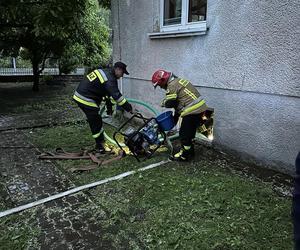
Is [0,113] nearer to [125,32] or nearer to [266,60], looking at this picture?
[125,32]

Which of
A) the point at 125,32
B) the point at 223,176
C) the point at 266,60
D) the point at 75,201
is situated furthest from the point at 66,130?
the point at 266,60

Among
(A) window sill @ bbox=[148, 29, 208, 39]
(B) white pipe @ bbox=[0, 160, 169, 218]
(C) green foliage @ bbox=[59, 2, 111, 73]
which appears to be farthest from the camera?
(C) green foliage @ bbox=[59, 2, 111, 73]

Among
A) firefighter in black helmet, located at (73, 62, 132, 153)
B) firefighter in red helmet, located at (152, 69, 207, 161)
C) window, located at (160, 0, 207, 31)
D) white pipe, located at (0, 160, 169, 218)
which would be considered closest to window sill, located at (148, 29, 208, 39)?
window, located at (160, 0, 207, 31)

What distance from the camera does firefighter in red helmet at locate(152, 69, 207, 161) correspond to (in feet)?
16.2

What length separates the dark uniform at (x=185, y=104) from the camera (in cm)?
493

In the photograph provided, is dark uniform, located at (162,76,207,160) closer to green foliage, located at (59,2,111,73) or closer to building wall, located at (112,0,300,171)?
building wall, located at (112,0,300,171)

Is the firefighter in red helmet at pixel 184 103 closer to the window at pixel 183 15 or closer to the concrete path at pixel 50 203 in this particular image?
the window at pixel 183 15

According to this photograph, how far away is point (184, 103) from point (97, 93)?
1.69 metres

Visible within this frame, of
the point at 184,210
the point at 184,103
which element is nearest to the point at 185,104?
the point at 184,103

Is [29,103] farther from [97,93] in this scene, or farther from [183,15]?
[183,15]

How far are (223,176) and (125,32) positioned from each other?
4.95 m

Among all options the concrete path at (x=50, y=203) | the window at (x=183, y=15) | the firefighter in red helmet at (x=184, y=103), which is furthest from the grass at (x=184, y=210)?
the window at (x=183, y=15)

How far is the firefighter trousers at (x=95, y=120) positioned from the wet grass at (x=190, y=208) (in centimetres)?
86

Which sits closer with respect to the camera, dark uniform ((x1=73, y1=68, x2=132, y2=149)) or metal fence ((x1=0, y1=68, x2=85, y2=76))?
dark uniform ((x1=73, y1=68, x2=132, y2=149))
